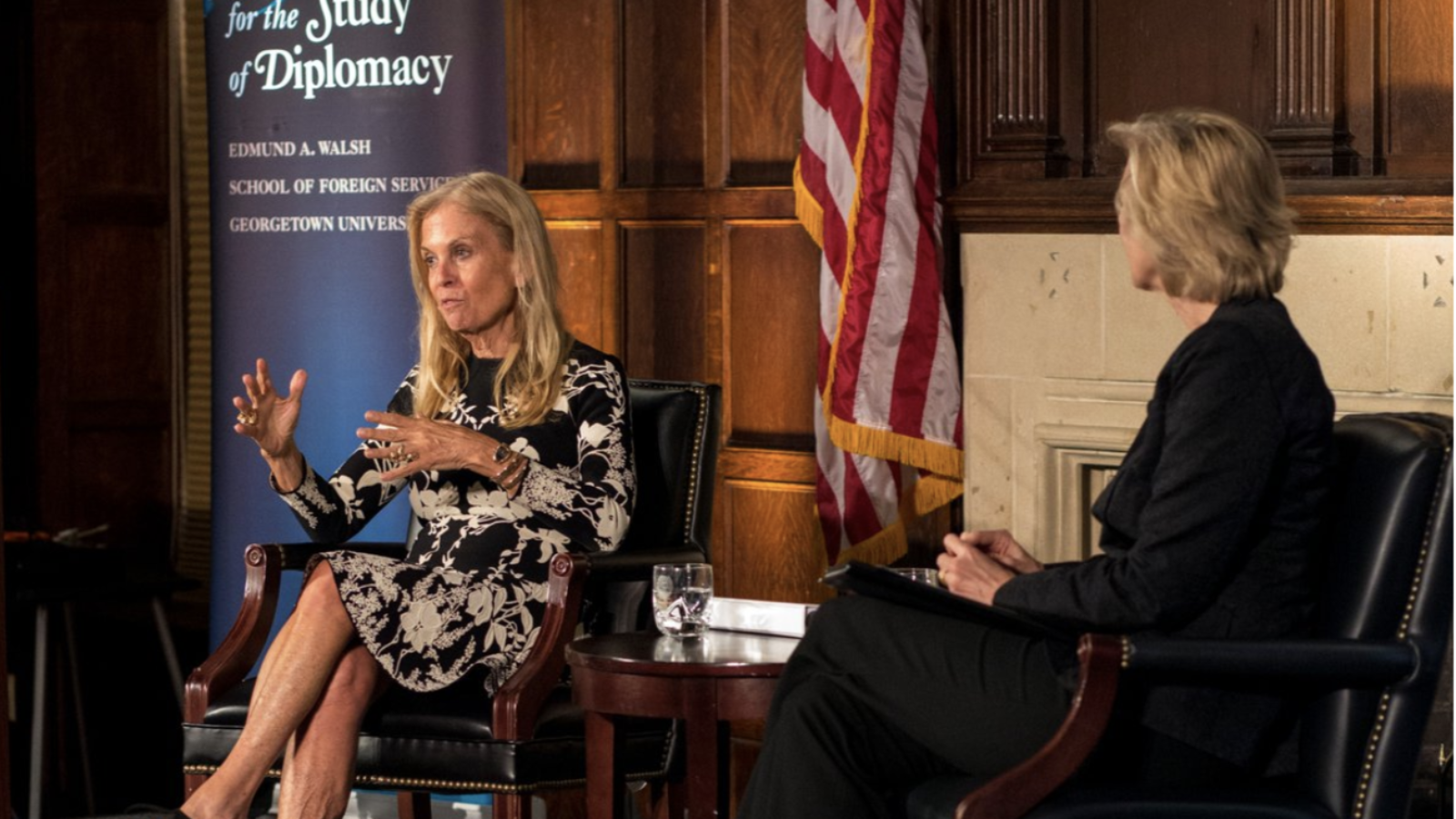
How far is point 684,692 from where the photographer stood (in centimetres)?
305

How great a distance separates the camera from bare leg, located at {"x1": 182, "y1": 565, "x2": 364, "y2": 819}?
3.28m

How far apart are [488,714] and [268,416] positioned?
26.9 inches

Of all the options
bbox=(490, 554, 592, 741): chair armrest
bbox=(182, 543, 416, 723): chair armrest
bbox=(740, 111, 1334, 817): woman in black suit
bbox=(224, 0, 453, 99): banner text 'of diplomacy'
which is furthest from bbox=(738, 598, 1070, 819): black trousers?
bbox=(224, 0, 453, 99): banner text 'of diplomacy'

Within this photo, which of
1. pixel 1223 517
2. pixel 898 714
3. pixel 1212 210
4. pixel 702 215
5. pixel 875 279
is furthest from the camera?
pixel 702 215

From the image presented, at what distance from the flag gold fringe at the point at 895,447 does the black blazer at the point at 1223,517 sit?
171 cm

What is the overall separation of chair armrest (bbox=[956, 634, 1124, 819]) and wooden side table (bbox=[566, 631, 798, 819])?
58 centimetres

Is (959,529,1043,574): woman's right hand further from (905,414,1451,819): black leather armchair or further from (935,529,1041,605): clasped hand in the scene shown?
(905,414,1451,819): black leather armchair

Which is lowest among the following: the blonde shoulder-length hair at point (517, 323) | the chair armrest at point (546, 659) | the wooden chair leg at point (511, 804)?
the wooden chair leg at point (511, 804)

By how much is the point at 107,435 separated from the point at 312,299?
289cm

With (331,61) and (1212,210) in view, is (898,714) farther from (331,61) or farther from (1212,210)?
(331,61)

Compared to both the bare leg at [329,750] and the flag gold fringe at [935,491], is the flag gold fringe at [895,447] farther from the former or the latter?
the bare leg at [329,750]

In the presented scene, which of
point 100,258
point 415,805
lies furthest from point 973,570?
point 100,258

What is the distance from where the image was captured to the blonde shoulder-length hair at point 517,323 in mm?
3695

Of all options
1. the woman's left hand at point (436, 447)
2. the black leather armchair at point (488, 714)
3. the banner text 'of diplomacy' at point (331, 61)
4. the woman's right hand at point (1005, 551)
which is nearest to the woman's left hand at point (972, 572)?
the woman's right hand at point (1005, 551)
